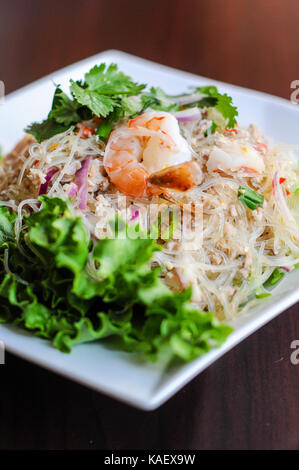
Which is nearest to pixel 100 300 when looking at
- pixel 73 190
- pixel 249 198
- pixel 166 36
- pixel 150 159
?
pixel 73 190

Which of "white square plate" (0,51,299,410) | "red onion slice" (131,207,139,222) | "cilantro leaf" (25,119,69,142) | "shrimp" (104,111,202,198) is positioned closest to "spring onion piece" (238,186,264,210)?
"shrimp" (104,111,202,198)

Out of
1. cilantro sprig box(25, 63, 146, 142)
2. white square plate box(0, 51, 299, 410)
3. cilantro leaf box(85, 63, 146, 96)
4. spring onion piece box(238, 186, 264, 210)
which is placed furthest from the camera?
cilantro leaf box(85, 63, 146, 96)

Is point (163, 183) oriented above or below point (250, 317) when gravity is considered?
above

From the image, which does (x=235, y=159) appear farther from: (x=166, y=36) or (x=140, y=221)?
(x=166, y=36)

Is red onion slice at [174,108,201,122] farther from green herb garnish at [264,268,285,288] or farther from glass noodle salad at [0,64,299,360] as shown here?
green herb garnish at [264,268,285,288]

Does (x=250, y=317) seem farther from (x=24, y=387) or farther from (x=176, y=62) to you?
(x=176, y=62)
